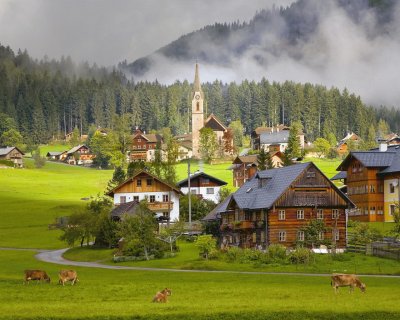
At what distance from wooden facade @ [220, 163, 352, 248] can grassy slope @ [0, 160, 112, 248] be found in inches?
1142

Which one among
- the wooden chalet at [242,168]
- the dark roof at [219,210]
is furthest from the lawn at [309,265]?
the wooden chalet at [242,168]

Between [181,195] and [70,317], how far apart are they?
260 ft

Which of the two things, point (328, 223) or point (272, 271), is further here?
point (328, 223)

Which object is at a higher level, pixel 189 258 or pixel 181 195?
pixel 181 195

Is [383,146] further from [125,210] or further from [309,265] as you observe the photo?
[309,265]

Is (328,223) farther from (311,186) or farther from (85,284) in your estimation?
(85,284)

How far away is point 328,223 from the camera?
76.4m

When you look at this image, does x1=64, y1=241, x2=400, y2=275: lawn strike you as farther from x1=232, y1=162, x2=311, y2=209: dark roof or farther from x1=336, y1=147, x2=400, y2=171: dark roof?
x1=336, y1=147, x2=400, y2=171: dark roof

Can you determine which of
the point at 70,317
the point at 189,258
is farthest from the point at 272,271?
the point at 70,317

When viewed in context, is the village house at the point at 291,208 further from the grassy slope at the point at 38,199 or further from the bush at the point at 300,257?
the grassy slope at the point at 38,199

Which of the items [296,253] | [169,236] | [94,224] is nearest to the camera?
[296,253]

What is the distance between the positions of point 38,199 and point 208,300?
344 ft

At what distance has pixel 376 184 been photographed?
318 feet

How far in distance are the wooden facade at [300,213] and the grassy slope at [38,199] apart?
29.0 m
